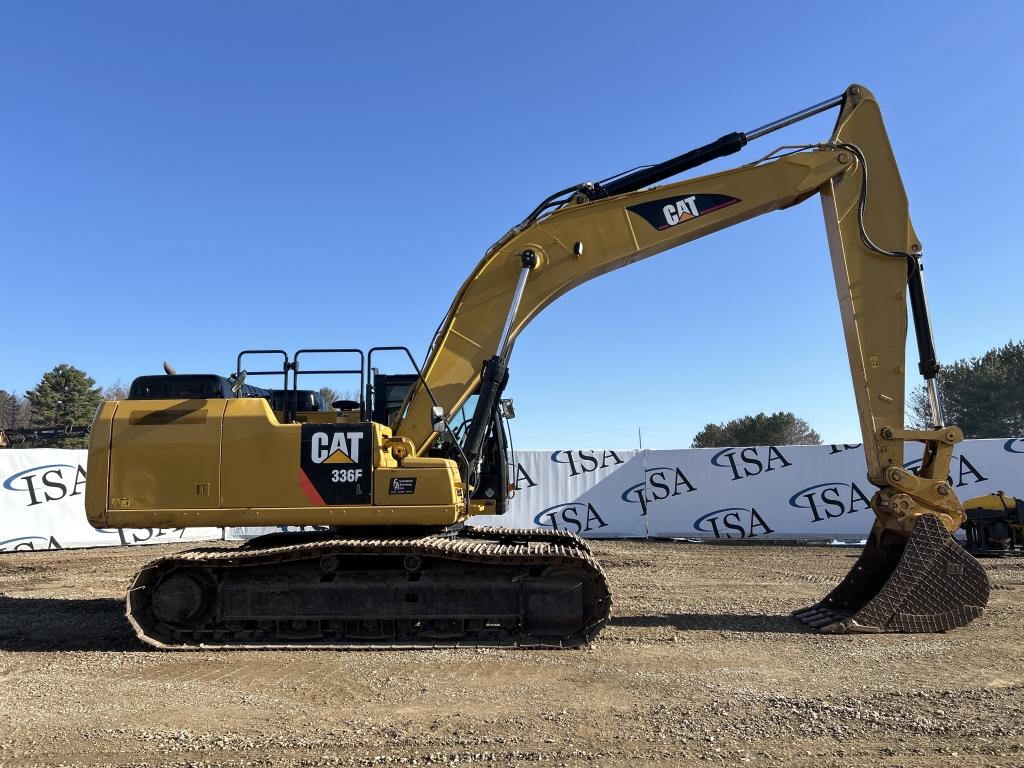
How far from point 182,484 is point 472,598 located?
3198 millimetres

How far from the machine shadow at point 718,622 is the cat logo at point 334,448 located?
11.9ft

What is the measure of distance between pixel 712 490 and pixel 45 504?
1691cm

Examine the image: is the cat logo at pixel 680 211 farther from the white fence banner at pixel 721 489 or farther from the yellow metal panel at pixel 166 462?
the white fence banner at pixel 721 489

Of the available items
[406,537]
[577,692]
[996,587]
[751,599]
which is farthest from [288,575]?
[996,587]

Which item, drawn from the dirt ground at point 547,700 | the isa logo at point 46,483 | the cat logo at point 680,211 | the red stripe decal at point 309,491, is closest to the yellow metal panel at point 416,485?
the red stripe decal at point 309,491

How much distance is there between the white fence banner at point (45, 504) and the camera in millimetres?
17172

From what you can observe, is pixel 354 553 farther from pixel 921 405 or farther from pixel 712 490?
pixel 921 405

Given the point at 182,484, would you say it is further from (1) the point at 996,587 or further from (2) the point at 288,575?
(1) the point at 996,587

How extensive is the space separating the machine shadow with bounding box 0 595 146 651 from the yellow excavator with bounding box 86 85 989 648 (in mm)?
879

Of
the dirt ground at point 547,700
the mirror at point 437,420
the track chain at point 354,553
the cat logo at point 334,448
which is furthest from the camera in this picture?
the mirror at point 437,420

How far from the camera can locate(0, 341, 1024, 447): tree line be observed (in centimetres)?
4234

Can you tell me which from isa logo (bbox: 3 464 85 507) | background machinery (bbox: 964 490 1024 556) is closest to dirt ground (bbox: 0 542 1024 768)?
background machinery (bbox: 964 490 1024 556)

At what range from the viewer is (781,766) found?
4262 mm

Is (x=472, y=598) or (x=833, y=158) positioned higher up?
(x=833, y=158)
